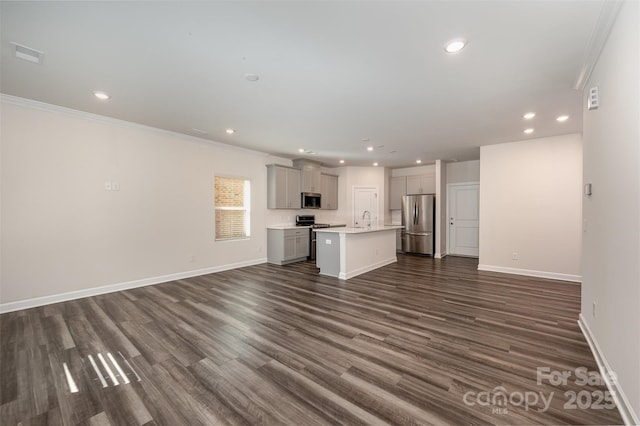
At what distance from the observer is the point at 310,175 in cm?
734

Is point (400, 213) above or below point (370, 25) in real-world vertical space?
below

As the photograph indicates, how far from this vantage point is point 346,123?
13.9ft

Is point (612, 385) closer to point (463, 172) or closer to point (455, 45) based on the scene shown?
point (455, 45)

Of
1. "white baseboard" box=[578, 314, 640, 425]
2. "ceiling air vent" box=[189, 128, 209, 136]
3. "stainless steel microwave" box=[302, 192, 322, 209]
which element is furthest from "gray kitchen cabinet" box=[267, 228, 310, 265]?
"white baseboard" box=[578, 314, 640, 425]

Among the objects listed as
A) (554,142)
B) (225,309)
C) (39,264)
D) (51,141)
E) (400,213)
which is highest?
(554,142)

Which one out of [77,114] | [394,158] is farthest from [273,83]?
[394,158]

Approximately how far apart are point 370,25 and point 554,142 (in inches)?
200

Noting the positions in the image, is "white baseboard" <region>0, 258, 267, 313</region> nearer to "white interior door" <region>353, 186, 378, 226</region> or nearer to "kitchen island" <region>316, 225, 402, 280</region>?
"kitchen island" <region>316, 225, 402, 280</region>

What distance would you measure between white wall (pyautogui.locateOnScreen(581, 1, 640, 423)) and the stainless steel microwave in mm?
5655

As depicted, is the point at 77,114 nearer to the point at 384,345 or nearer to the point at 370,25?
the point at 370,25

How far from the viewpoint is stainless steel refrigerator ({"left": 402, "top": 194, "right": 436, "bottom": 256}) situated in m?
7.43

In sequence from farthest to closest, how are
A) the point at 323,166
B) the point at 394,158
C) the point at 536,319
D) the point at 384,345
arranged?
the point at 323,166 → the point at 394,158 → the point at 536,319 → the point at 384,345

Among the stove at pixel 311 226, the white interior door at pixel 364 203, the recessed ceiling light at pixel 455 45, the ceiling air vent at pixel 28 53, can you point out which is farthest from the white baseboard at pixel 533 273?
the ceiling air vent at pixel 28 53

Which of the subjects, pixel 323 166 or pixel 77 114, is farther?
pixel 323 166
